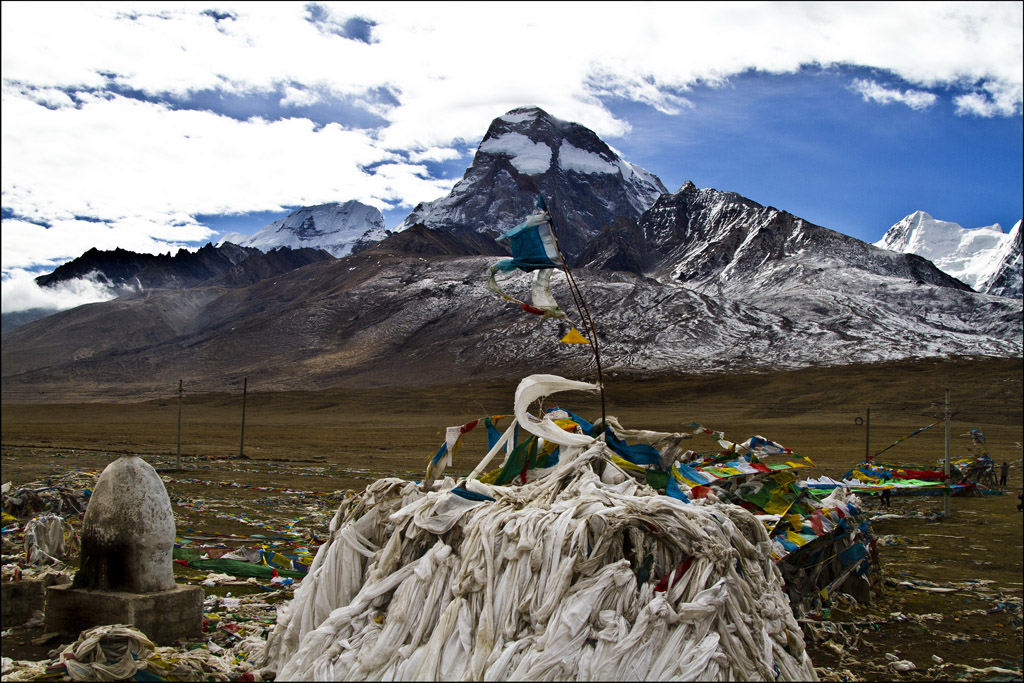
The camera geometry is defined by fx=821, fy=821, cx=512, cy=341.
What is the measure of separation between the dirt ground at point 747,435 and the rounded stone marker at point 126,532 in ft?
2.58

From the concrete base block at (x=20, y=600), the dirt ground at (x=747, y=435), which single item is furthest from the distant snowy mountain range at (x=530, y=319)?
the concrete base block at (x=20, y=600)

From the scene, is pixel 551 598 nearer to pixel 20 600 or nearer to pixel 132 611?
pixel 132 611

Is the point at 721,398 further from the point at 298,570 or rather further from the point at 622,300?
the point at 298,570

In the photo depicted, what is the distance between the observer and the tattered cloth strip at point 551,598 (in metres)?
4.54

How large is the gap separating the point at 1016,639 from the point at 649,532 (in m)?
4.95

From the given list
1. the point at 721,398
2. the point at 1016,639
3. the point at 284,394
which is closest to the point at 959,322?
the point at 721,398

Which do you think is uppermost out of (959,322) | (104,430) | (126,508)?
(959,322)

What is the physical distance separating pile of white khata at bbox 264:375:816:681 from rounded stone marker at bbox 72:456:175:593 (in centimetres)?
152

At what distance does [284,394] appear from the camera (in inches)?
3260

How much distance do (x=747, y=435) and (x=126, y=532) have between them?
129 feet

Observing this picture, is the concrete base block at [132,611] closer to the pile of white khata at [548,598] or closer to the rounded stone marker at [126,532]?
the rounded stone marker at [126,532]

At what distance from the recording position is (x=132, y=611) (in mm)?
6410

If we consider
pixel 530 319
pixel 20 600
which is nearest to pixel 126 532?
pixel 20 600

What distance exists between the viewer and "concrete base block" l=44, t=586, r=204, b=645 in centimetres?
646
